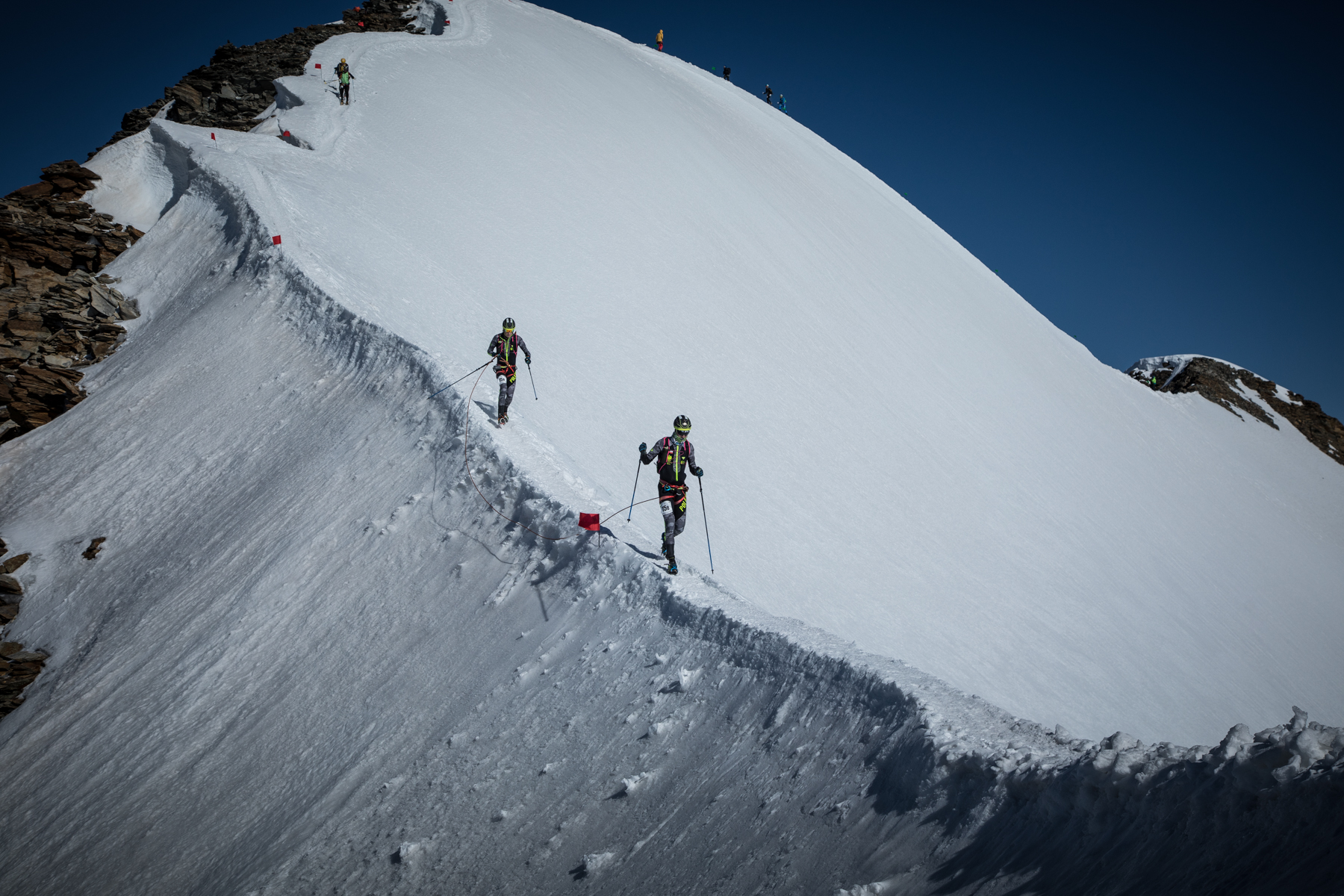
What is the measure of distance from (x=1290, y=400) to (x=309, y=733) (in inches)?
2507

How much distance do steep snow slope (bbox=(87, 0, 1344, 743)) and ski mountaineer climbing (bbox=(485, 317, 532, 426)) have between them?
0.54 meters

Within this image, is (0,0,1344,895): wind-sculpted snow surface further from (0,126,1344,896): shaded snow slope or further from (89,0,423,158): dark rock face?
(89,0,423,158): dark rock face

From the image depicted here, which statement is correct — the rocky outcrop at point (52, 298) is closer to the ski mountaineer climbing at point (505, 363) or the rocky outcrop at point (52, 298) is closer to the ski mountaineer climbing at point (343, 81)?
the ski mountaineer climbing at point (343, 81)

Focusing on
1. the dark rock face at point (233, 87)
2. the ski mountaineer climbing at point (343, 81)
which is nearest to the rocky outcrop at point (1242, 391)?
the ski mountaineer climbing at point (343, 81)

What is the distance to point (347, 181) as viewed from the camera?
20.5 metres

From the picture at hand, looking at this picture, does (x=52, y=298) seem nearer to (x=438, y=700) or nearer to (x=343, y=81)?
(x=343, y=81)

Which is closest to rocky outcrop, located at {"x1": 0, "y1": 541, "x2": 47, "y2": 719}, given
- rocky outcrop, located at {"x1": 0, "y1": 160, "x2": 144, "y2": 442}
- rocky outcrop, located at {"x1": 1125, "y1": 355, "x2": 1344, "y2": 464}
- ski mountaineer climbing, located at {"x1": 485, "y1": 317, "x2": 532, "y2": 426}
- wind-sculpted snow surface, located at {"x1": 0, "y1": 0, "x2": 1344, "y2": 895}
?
wind-sculpted snow surface, located at {"x1": 0, "y1": 0, "x2": 1344, "y2": 895}

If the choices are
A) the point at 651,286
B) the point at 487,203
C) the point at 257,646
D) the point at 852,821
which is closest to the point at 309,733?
the point at 257,646

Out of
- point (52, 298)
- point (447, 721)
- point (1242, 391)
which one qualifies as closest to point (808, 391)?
point (447, 721)

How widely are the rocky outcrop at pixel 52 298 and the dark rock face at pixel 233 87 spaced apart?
31.5ft

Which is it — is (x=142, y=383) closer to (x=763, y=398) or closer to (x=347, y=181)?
(x=347, y=181)

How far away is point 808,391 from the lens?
803 inches

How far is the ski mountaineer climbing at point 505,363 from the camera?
37.3ft

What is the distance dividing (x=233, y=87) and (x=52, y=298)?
19.7 m
